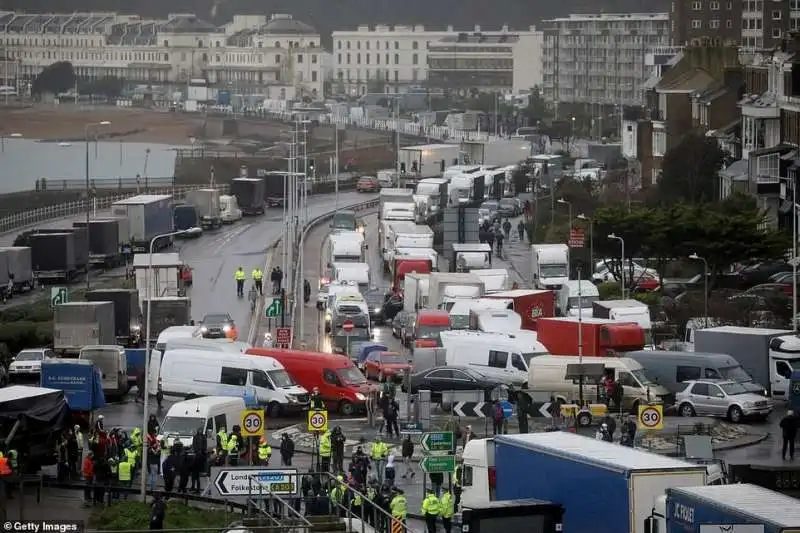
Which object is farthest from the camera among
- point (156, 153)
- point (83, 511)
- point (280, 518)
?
point (156, 153)

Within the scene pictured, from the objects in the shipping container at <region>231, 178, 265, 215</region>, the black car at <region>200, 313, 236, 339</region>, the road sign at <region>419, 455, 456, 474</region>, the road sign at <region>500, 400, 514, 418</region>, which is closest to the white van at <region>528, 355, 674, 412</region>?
the road sign at <region>500, 400, 514, 418</region>

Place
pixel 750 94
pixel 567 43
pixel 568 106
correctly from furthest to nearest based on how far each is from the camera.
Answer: pixel 567 43, pixel 568 106, pixel 750 94

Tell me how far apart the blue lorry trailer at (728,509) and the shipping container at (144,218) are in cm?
3813

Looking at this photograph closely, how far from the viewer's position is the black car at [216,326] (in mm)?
33406

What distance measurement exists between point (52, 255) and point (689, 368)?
917 inches

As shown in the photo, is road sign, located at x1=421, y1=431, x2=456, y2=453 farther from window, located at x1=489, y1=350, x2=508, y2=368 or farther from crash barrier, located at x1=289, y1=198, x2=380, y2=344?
crash barrier, located at x1=289, y1=198, x2=380, y2=344

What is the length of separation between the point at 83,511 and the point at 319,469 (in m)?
2.65

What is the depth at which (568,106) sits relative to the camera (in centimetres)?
12581

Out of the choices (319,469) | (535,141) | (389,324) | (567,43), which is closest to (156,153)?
(567,43)

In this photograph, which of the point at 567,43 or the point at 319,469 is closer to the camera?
the point at 319,469

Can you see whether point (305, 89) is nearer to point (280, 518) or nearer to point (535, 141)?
point (535, 141)

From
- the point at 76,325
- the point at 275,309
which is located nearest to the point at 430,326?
the point at 275,309

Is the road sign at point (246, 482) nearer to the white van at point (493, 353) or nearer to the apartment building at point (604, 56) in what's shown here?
the white van at point (493, 353)

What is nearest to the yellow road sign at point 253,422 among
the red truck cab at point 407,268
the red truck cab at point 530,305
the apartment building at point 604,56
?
the red truck cab at point 530,305
